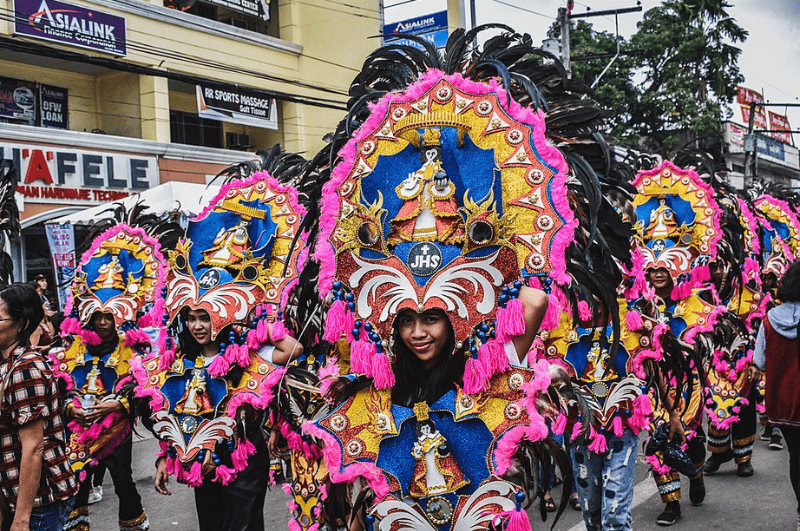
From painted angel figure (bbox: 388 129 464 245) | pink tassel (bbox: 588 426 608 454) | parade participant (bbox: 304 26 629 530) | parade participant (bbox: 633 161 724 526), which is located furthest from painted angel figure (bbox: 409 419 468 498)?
parade participant (bbox: 633 161 724 526)

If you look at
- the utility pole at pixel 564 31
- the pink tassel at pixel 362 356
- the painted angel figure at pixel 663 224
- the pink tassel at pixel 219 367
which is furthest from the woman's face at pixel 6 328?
the utility pole at pixel 564 31

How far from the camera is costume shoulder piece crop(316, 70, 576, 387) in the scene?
11.5 feet

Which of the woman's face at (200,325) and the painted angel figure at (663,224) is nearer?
the woman's face at (200,325)

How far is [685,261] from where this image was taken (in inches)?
289

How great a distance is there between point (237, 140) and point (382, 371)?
60.4 ft

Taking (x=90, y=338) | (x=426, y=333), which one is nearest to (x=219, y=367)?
(x=90, y=338)

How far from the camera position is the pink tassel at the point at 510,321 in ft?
11.3

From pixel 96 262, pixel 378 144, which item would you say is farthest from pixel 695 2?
pixel 378 144

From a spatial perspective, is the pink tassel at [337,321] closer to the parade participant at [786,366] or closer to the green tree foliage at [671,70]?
the parade participant at [786,366]

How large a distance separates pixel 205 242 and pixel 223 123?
15.9 m

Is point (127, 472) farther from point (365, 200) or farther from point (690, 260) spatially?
point (690, 260)

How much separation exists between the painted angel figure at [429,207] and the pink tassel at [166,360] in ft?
8.04

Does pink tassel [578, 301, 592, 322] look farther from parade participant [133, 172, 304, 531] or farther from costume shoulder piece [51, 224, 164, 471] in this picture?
costume shoulder piece [51, 224, 164, 471]

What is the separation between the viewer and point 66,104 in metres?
17.6
